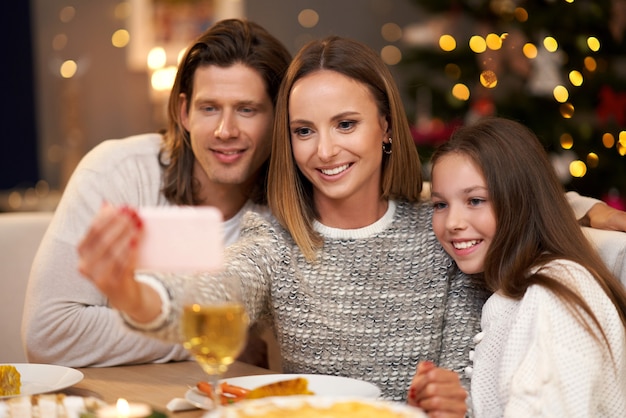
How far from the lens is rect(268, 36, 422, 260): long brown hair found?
2.18m

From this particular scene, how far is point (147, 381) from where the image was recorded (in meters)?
1.93

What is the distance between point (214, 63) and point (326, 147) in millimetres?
613

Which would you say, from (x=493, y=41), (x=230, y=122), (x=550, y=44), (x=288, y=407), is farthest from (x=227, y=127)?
(x=493, y=41)

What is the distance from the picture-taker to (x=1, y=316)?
2.56 m

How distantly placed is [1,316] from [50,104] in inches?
162

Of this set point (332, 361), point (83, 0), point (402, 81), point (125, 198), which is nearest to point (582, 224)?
point (332, 361)

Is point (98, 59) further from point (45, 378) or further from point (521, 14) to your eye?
point (45, 378)

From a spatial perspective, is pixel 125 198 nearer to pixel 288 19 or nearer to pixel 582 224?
pixel 582 224

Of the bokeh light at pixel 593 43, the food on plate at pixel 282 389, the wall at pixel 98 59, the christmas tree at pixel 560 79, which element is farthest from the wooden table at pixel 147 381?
the wall at pixel 98 59


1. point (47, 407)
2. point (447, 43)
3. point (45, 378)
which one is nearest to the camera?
point (47, 407)

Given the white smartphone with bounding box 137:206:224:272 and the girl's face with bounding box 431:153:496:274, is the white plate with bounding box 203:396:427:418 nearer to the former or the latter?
the white smartphone with bounding box 137:206:224:272

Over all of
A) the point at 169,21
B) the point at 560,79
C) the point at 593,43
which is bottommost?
the point at 560,79

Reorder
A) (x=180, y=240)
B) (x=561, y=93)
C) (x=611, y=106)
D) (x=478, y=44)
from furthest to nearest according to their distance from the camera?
(x=478, y=44), (x=561, y=93), (x=611, y=106), (x=180, y=240)

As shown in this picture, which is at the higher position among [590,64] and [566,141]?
[590,64]
